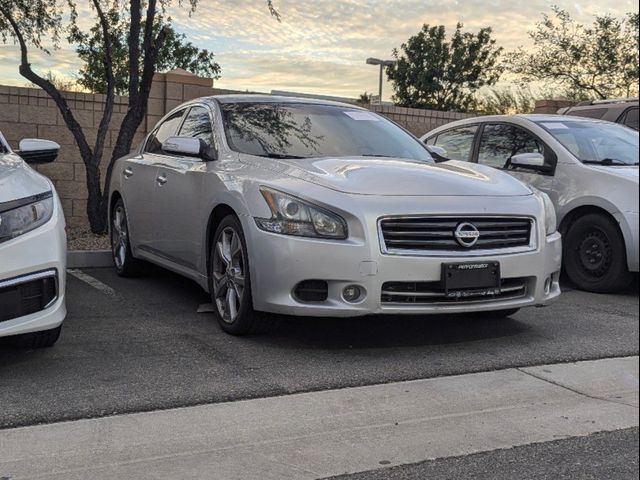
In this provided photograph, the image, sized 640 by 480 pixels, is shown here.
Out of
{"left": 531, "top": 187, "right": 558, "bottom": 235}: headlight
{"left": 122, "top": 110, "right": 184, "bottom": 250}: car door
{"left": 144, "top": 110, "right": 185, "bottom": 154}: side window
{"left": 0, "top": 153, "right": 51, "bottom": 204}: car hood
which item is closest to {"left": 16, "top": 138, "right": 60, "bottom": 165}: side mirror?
{"left": 0, "top": 153, "right": 51, "bottom": 204}: car hood

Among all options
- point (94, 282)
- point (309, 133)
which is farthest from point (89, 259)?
point (309, 133)

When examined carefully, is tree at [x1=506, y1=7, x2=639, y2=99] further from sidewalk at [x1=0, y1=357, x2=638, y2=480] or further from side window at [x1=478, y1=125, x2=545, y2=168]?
sidewalk at [x1=0, y1=357, x2=638, y2=480]

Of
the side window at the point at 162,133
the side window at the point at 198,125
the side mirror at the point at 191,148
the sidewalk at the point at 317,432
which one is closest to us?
the sidewalk at the point at 317,432

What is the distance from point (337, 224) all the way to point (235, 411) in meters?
1.18

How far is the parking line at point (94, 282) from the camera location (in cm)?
584

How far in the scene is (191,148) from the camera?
4.82m

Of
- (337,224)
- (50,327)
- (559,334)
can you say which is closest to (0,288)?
(50,327)

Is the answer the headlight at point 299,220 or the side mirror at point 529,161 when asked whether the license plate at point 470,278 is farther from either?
the side mirror at point 529,161

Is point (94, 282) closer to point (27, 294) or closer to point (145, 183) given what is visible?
point (145, 183)

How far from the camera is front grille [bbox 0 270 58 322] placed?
3465mm

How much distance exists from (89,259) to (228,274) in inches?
121

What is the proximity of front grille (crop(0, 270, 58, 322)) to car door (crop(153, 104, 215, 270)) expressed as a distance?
4.29ft

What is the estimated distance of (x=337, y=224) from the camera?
13.0 ft

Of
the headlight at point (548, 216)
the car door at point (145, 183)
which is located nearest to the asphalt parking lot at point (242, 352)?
the car door at point (145, 183)
